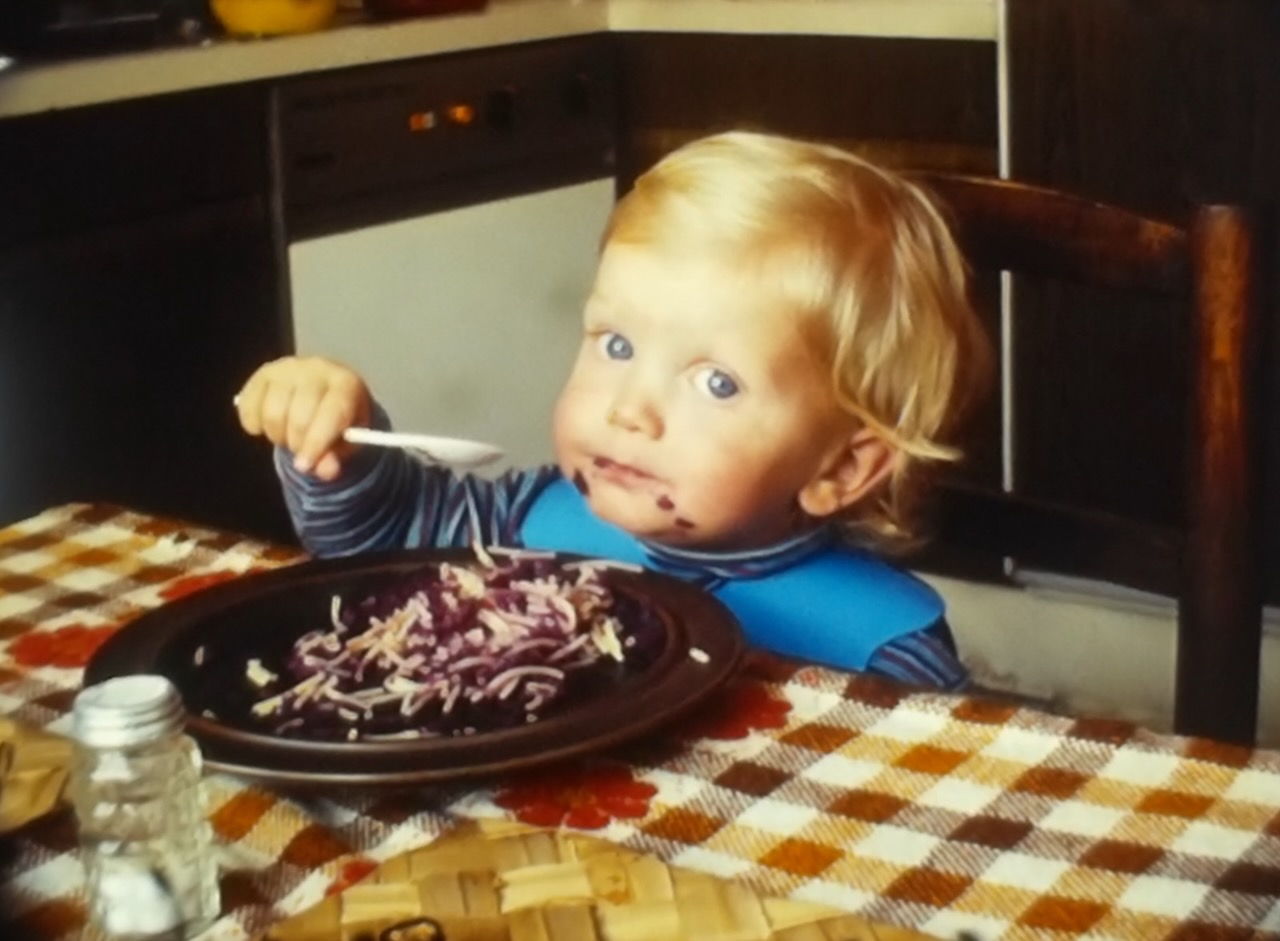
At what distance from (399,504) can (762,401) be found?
0.64 feet

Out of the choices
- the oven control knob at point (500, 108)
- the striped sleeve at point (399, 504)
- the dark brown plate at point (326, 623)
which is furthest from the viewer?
the oven control knob at point (500, 108)

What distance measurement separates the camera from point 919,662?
0.83m

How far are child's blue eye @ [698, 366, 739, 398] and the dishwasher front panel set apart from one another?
0.79m

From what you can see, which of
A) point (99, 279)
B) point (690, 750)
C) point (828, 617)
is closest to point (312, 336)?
point (99, 279)

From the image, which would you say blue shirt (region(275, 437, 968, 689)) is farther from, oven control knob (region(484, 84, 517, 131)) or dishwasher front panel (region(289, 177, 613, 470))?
oven control knob (region(484, 84, 517, 131))

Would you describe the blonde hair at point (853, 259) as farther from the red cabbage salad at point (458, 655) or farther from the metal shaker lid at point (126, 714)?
the metal shaker lid at point (126, 714)

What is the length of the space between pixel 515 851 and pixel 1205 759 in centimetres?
23

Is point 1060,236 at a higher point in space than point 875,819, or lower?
higher

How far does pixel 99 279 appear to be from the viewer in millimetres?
1524

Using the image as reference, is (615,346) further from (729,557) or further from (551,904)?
(551,904)

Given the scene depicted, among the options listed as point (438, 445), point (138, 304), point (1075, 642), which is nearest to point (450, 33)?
point (138, 304)

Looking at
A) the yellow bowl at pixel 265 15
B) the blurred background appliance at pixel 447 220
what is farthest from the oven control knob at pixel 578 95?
the yellow bowl at pixel 265 15

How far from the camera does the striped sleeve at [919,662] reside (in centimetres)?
83

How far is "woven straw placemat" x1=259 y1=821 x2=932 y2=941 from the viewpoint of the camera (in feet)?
1.63
